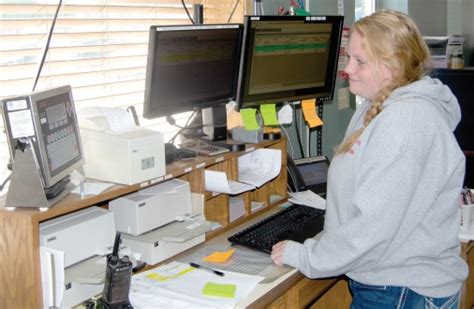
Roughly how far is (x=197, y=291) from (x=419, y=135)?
2.31ft

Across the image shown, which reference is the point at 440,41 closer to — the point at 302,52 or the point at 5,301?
the point at 302,52

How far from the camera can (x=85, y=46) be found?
2.33 m

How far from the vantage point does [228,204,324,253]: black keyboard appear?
2.12 metres

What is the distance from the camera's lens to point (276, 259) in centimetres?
195

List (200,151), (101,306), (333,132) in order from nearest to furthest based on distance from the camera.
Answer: (101,306) < (200,151) < (333,132)

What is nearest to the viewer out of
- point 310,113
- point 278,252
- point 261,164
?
point 278,252

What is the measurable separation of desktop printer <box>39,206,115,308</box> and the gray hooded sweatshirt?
55 cm

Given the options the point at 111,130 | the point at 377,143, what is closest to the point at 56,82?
the point at 111,130

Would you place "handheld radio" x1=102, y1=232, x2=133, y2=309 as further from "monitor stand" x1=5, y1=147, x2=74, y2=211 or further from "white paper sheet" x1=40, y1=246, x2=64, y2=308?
"monitor stand" x1=5, y1=147, x2=74, y2=211

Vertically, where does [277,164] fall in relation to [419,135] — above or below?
below

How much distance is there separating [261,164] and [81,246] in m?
0.95

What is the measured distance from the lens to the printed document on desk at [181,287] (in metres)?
1.71

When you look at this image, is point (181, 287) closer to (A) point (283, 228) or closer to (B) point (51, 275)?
(B) point (51, 275)

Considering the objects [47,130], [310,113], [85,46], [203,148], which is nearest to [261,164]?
[203,148]
